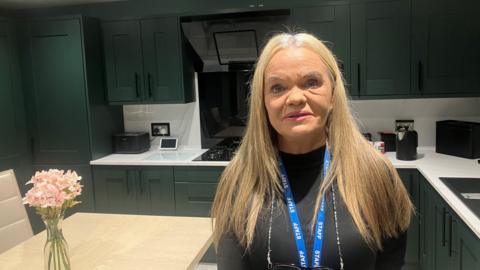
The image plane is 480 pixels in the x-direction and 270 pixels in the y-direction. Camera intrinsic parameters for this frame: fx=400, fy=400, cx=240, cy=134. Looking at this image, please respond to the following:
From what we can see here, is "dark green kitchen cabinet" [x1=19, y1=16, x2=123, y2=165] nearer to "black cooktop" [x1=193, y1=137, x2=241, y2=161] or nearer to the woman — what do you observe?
"black cooktop" [x1=193, y1=137, x2=241, y2=161]

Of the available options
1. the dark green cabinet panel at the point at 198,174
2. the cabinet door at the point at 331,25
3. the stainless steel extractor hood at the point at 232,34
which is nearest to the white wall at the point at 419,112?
the cabinet door at the point at 331,25

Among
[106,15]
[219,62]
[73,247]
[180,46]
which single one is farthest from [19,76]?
[73,247]

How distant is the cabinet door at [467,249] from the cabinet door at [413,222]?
0.86 m

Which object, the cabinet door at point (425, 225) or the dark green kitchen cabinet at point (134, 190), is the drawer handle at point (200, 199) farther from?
the cabinet door at point (425, 225)

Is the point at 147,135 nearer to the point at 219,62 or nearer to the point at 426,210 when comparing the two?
the point at 219,62

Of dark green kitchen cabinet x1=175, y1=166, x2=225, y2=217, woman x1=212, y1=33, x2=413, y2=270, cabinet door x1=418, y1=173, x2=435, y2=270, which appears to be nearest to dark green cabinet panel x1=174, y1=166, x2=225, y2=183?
dark green kitchen cabinet x1=175, y1=166, x2=225, y2=217

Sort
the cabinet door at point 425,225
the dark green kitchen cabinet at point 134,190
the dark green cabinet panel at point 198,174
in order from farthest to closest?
the dark green kitchen cabinet at point 134,190 → the dark green cabinet panel at point 198,174 → the cabinet door at point 425,225

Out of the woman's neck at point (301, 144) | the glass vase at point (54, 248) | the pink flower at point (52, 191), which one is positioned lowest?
the glass vase at point (54, 248)

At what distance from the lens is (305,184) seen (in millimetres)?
1143

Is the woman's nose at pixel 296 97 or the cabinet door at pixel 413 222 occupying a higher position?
the woman's nose at pixel 296 97

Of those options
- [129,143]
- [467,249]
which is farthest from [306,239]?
[129,143]

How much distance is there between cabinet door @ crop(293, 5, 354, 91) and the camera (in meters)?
3.13

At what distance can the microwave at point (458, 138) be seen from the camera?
114 inches

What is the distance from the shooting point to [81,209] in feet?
11.5
